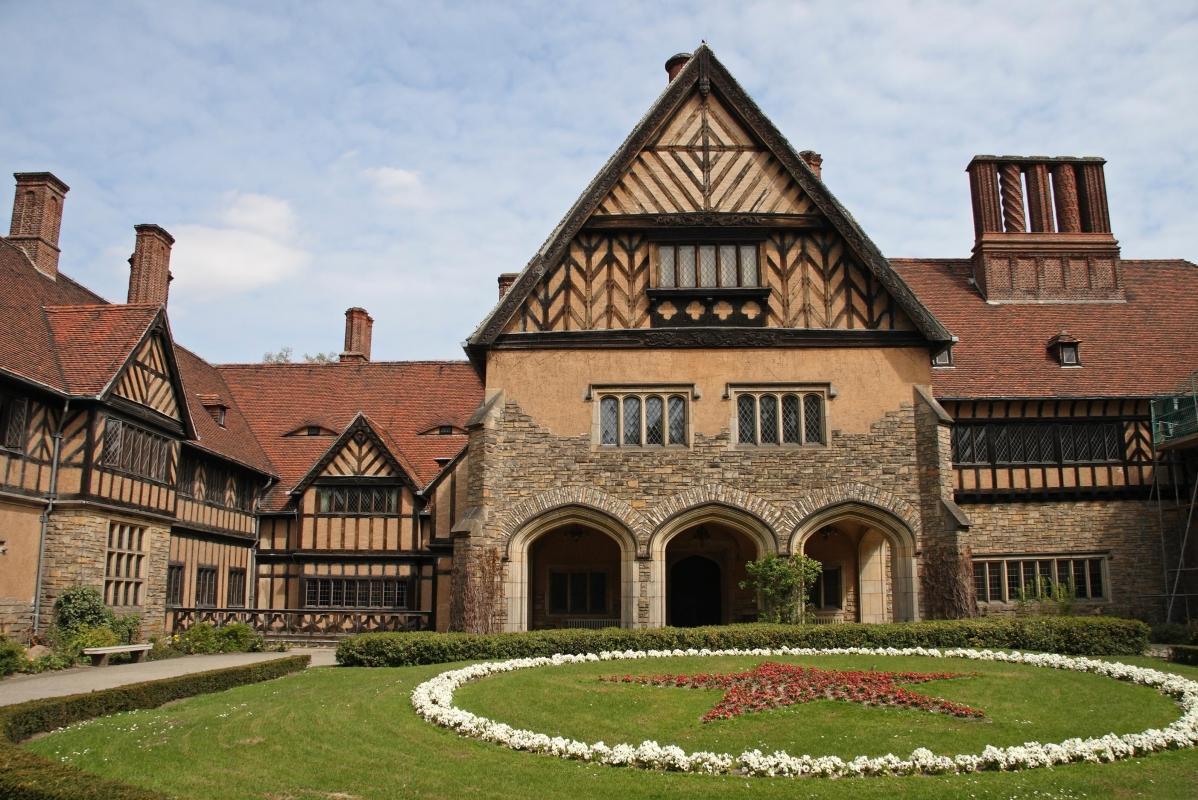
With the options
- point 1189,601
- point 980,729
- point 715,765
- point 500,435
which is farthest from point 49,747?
point 1189,601

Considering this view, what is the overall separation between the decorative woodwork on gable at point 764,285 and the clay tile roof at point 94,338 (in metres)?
8.23

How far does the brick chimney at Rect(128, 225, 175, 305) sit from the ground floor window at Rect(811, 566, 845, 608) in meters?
19.3

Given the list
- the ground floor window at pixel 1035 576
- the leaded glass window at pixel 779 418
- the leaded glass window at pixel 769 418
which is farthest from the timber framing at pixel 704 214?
the ground floor window at pixel 1035 576

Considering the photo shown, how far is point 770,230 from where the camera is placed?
21.6 metres

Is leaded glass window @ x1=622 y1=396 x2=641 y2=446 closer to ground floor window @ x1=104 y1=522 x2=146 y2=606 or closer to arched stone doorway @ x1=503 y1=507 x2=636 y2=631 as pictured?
arched stone doorway @ x1=503 y1=507 x2=636 y2=631

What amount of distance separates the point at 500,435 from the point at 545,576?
4.65 m

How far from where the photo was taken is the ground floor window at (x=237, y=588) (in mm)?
26688

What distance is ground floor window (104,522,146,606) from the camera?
20.8m

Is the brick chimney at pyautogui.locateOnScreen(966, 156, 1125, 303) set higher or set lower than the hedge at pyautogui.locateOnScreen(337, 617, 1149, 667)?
higher

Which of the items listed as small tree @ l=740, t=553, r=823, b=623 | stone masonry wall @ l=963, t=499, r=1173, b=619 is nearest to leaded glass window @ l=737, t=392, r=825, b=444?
small tree @ l=740, t=553, r=823, b=623

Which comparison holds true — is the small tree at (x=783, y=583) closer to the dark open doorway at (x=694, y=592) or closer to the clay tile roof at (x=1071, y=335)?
the dark open doorway at (x=694, y=592)

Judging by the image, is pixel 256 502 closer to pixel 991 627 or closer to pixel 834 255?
pixel 834 255

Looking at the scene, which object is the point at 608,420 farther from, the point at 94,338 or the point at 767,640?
the point at 94,338

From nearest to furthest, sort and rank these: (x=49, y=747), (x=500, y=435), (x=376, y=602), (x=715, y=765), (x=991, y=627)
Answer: (x=715, y=765) → (x=49, y=747) → (x=991, y=627) → (x=500, y=435) → (x=376, y=602)
